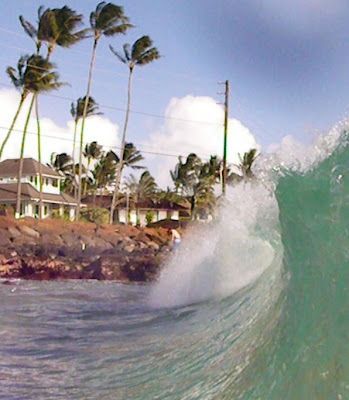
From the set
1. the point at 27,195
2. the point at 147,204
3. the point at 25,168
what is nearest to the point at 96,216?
the point at 27,195

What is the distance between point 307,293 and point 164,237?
106ft

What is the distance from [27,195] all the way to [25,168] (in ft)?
18.1

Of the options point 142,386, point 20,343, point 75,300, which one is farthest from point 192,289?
point 142,386

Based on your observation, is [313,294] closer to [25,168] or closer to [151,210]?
[25,168]

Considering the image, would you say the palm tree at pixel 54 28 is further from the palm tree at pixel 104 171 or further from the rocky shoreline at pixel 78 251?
the palm tree at pixel 104 171

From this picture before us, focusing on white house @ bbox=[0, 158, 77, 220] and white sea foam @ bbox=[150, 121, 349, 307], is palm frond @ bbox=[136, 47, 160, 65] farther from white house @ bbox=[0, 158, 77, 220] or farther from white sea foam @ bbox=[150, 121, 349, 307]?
white sea foam @ bbox=[150, 121, 349, 307]

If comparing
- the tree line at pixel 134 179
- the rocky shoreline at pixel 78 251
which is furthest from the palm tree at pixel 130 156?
the rocky shoreline at pixel 78 251

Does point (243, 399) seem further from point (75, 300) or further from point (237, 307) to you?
point (75, 300)

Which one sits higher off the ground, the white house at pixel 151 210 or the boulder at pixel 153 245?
the white house at pixel 151 210

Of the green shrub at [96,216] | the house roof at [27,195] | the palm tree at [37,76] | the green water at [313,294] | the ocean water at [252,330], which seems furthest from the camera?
the house roof at [27,195]

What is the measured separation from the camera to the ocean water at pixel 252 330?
556cm

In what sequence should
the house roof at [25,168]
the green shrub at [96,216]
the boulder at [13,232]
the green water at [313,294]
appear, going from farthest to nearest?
the house roof at [25,168], the green shrub at [96,216], the boulder at [13,232], the green water at [313,294]

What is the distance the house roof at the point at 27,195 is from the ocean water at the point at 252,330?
44.9 meters

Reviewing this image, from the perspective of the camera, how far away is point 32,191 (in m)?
56.8
